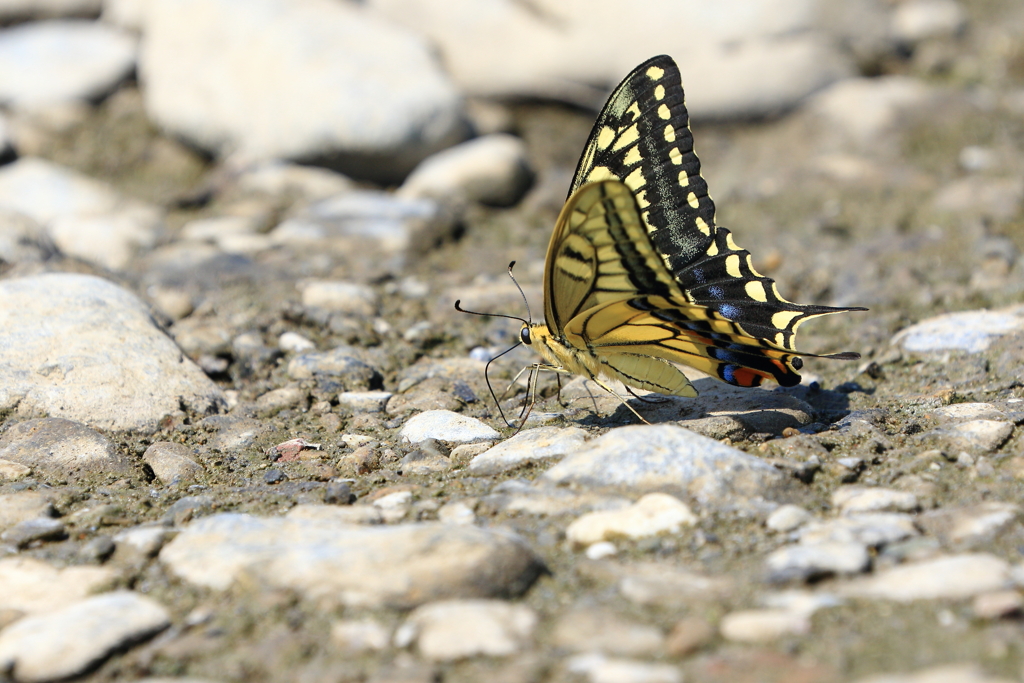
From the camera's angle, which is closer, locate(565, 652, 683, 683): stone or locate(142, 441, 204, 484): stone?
locate(565, 652, 683, 683): stone

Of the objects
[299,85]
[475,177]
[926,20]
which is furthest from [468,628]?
[926,20]

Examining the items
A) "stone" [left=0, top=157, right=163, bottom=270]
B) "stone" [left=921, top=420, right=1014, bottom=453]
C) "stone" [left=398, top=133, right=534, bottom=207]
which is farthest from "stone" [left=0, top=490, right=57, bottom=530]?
"stone" [left=398, top=133, right=534, bottom=207]

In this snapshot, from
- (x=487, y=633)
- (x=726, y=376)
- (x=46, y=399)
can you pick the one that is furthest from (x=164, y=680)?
(x=726, y=376)

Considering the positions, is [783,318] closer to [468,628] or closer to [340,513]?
[340,513]

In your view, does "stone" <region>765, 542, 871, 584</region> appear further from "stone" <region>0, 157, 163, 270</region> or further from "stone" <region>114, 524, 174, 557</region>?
"stone" <region>0, 157, 163, 270</region>

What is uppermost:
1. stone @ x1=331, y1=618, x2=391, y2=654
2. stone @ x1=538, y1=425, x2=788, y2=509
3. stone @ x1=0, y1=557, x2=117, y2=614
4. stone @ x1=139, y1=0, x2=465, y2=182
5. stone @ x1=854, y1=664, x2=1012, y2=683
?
stone @ x1=139, y1=0, x2=465, y2=182
